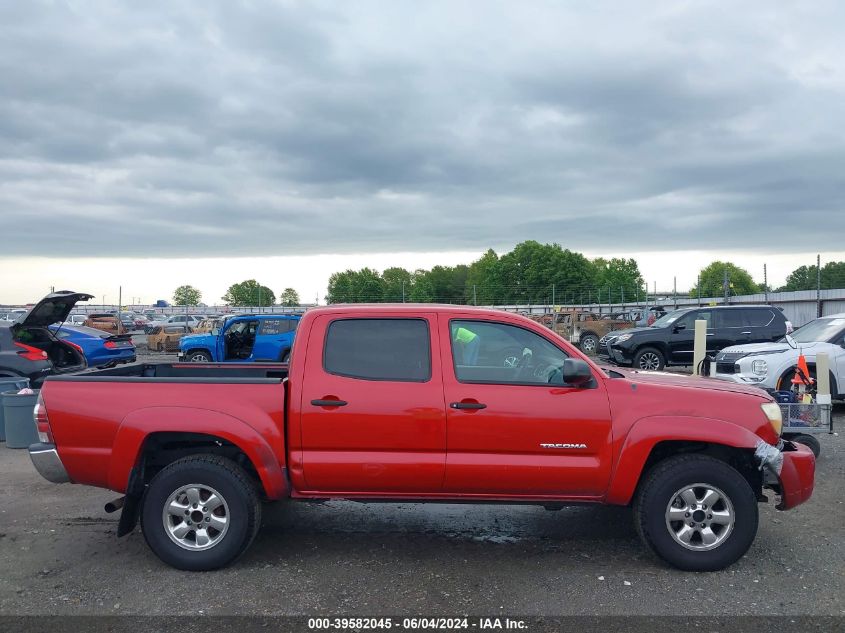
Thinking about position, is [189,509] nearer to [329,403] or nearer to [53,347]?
[329,403]

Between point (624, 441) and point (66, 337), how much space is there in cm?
1537

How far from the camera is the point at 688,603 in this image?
4.45m

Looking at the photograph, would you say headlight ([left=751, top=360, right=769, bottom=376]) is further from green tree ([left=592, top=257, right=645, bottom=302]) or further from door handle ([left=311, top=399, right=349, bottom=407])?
green tree ([left=592, top=257, right=645, bottom=302])

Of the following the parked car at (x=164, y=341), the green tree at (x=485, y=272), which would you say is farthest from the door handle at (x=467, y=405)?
the green tree at (x=485, y=272)

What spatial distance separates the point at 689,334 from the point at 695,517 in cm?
1396

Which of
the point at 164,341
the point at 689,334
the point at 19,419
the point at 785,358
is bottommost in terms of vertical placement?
the point at 19,419

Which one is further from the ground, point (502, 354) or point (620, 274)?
point (620, 274)

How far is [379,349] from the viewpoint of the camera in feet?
16.9

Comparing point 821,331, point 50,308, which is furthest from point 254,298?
point 821,331

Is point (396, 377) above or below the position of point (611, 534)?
above

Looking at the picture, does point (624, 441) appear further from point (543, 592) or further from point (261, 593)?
point (261, 593)

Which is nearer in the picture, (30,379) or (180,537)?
(180,537)

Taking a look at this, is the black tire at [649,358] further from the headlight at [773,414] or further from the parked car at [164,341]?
the parked car at [164,341]

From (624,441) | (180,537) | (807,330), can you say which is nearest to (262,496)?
(180,537)
